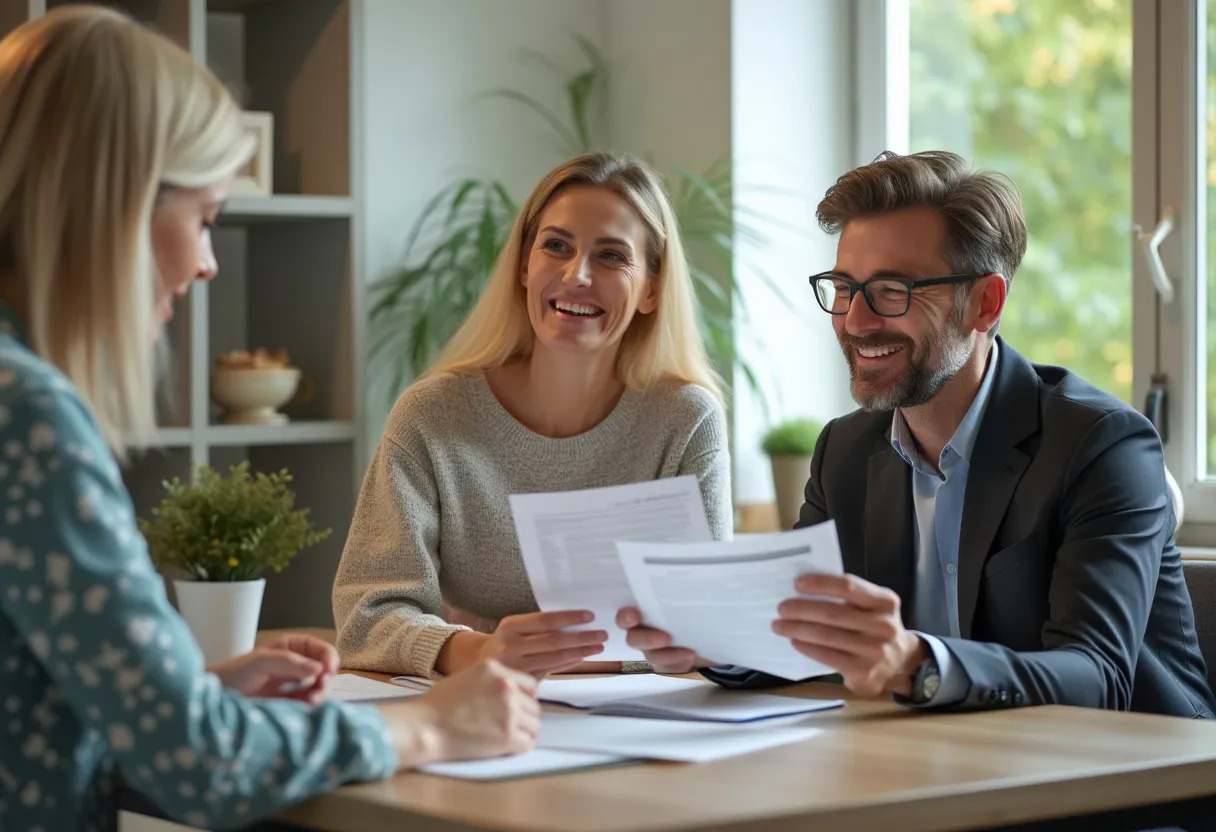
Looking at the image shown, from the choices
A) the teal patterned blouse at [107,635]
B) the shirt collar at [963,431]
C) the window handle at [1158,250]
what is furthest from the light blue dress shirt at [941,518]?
the window handle at [1158,250]

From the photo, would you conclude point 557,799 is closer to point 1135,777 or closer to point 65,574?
point 65,574

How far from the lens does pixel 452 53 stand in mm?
3852

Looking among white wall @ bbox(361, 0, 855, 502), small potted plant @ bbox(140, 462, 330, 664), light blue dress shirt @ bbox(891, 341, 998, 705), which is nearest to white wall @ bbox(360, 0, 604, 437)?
white wall @ bbox(361, 0, 855, 502)

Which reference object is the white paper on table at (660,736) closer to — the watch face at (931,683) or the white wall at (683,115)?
the watch face at (931,683)

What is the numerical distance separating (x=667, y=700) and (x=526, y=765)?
40cm

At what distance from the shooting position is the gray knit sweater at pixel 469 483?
225 cm

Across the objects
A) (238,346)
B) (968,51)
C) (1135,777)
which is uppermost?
(968,51)

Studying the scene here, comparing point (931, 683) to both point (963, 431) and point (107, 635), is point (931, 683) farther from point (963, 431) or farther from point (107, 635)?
point (107, 635)

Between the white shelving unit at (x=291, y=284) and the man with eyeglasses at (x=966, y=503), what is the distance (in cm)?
134

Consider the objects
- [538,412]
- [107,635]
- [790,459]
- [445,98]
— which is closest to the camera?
[107,635]

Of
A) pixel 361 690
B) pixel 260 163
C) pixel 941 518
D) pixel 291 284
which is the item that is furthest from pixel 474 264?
pixel 361 690

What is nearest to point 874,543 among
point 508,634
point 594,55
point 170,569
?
point 508,634

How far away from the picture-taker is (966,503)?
2.01 meters

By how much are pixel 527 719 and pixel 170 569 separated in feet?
6.39
